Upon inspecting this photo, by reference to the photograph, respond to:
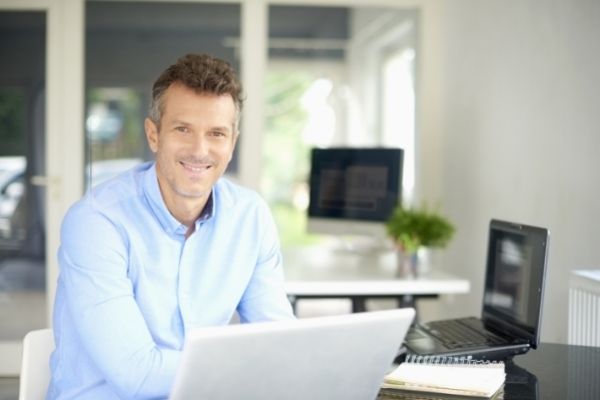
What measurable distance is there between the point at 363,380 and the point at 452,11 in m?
3.80

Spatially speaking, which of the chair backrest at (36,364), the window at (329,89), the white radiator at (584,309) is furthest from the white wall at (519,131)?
the chair backrest at (36,364)

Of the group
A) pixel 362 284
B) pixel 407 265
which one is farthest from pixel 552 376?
pixel 407 265

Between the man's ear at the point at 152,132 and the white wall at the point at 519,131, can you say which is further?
the white wall at the point at 519,131

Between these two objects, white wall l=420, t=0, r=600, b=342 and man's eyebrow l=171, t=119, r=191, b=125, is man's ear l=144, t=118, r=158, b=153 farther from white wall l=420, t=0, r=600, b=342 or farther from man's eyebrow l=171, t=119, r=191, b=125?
white wall l=420, t=0, r=600, b=342

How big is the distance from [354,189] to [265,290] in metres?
2.47

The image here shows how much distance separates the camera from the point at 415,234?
3.52 m

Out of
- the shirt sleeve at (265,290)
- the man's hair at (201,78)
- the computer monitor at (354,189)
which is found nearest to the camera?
the man's hair at (201,78)

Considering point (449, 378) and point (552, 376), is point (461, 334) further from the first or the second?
point (449, 378)

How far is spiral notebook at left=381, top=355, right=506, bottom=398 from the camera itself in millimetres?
1541

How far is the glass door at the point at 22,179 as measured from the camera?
470 cm

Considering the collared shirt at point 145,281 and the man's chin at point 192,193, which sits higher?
the man's chin at point 192,193

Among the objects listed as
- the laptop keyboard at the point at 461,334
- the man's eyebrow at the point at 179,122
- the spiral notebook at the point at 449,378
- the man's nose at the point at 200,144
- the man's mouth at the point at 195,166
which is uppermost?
the man's eyebrow at the point at 179,122

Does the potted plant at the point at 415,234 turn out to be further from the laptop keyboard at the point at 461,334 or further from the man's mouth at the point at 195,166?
the man's mouth at the point at 195,166

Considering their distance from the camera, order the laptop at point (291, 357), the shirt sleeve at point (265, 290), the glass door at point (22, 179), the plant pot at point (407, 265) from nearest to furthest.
→ the laptop at point (291, 357)
the shirt sleeve at point (265, 290)
the plant pot at point (407, 265)
the glass door at point (22, 179)
